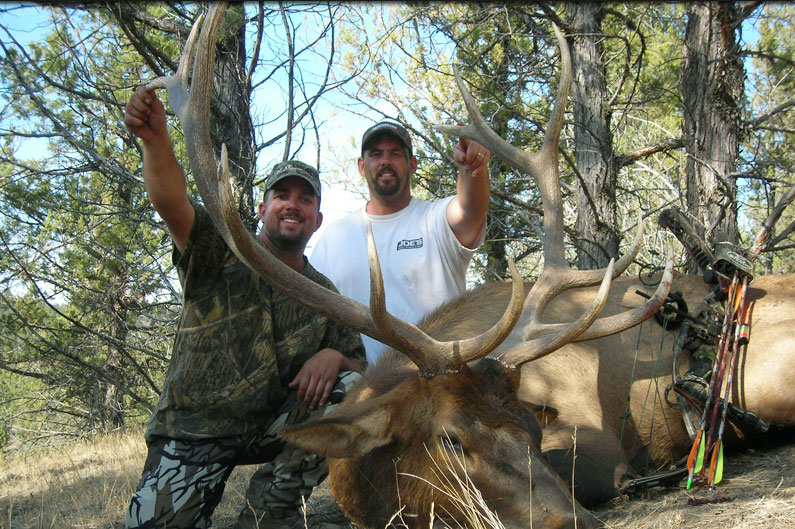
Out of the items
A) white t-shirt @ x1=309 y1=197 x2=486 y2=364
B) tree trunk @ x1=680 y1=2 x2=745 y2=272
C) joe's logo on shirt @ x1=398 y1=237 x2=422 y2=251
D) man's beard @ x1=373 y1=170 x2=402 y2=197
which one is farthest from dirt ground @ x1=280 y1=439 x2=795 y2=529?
man's beard @ x1=373 y1=170 x2=402 y2=197

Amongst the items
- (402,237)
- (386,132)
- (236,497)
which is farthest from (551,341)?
(236,497)

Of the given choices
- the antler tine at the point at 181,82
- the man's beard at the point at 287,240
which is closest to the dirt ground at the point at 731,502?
the man's beard at the point at 287,240

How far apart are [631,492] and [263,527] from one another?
2234 mm

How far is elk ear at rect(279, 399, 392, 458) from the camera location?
3062 millimetres

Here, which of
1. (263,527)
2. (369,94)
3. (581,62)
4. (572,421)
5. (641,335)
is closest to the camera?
(263,527)

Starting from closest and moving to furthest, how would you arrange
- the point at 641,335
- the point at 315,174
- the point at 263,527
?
the point at 263,527, the point at 315,174, the point at 641,335

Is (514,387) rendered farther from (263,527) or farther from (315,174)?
(315,174)

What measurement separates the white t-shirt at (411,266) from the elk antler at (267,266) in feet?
5.64

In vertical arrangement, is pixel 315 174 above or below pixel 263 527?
above

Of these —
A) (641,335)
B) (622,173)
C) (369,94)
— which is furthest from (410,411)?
(622,173)

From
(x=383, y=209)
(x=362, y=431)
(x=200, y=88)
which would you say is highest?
(x=200, y=88)

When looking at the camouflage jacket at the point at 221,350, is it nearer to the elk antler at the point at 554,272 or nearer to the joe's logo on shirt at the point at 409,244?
the joe's logo on shirt at the point at 409,244

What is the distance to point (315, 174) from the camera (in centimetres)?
455

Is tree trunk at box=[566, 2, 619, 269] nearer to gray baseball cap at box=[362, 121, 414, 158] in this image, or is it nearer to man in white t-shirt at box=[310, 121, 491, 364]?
man in white t-shirt at box=[310, 121, 491, 364]
